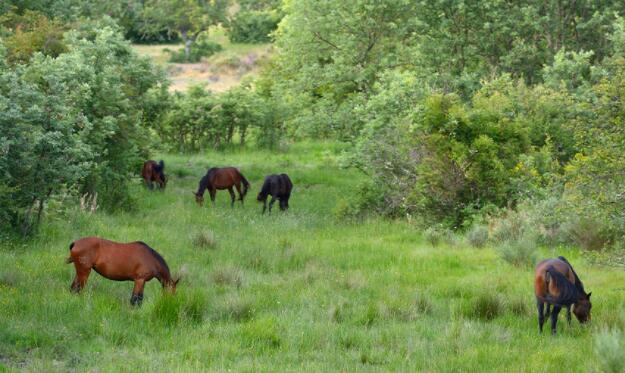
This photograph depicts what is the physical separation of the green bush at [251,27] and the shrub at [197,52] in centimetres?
348

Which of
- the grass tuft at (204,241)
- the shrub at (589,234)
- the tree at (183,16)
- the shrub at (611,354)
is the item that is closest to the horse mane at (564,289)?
the shrub at (611,354)

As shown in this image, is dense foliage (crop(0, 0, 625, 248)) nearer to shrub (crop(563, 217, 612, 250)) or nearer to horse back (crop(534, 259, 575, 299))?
shrub (crop(563, 217, 612, 250))

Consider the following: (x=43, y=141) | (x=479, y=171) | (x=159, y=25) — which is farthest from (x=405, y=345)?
(x=159, y=25)

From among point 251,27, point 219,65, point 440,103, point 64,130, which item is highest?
point 251,27

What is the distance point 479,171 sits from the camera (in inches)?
752

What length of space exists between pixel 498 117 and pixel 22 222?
36.5ft

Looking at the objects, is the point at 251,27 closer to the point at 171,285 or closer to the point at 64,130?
the point at 64,130

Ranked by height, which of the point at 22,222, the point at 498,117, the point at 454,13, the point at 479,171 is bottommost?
the point at 22,222

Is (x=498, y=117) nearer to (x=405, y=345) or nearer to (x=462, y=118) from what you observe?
(x=462, y=118)

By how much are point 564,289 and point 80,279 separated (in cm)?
642

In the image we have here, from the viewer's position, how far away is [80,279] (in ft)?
37.4

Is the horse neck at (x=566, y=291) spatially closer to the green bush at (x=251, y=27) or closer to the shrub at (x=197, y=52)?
the shrub at (x=197, y=52)

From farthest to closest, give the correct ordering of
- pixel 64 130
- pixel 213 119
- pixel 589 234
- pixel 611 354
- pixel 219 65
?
1. pixel 219 65
2. pixel 213 119
3. pixel 589 234
4. pixel 64 130
5. pixel 611 354

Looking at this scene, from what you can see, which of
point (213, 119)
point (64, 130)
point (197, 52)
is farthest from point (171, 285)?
point (197, 52)
